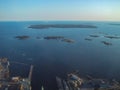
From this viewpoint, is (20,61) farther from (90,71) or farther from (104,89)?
(104,89)

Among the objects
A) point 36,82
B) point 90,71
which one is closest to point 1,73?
point 36,82

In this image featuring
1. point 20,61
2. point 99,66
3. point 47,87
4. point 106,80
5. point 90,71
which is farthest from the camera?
point 20,61

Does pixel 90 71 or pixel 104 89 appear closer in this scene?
pixel 104 89

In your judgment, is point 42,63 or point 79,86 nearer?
point 79,86

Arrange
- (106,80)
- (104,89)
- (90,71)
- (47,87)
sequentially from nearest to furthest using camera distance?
(104,89), (47,87), (106,80), (90,71)

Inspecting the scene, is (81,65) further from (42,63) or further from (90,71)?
(42,63)

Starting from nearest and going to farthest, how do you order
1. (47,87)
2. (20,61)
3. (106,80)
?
(47,87), (106,80), (20,61)

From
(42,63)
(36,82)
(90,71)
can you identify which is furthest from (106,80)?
(42,63)
